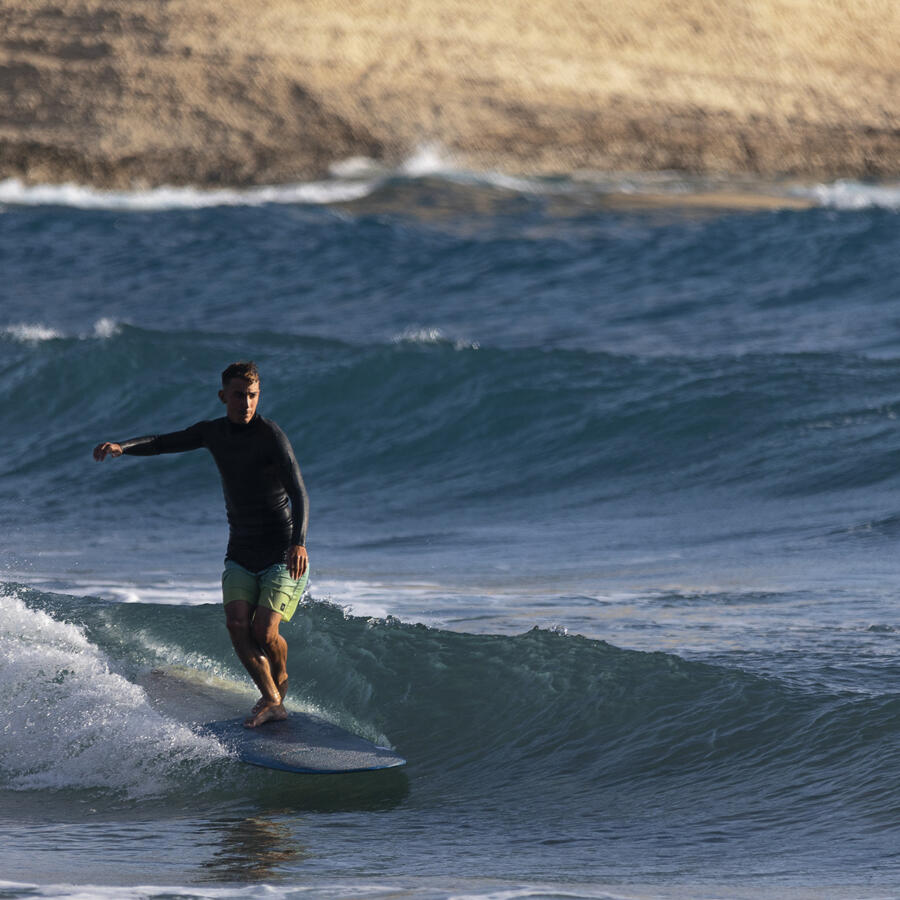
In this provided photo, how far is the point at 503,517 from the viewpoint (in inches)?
506

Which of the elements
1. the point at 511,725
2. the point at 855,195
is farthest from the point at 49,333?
the point at 855,195

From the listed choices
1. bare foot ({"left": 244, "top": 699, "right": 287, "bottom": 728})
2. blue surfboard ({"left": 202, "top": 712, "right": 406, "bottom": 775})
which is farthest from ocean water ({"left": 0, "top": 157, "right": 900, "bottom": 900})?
bare foot ({"left": 244, "top": 699, "right": 287, "bottom": 728})

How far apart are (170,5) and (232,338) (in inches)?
651

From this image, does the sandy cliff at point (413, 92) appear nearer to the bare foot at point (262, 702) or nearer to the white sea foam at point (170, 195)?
the white sea foam at point (170, 195)

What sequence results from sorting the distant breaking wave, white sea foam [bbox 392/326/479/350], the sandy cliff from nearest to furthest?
1. white sea foam [bbox 392/326/479/350]
2. the distant breaking wave
3. the sandy cliff

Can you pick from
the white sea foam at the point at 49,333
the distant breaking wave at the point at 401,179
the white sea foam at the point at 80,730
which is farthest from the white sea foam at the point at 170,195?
the white sea foam at the point at 80,730

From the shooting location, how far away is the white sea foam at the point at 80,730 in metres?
6.64

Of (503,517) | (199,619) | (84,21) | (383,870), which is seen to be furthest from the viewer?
(84,21)

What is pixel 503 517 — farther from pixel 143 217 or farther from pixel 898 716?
pixel 143 217

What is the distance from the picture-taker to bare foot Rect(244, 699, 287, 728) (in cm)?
676

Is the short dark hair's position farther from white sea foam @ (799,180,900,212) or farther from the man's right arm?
white sea foam @ (799,180,900,212)

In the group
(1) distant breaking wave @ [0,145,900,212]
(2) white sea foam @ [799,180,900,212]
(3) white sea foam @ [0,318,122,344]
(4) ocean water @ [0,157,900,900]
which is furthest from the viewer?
(1) distant breaking wave @ [0,145,900,212]

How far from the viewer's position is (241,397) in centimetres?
624

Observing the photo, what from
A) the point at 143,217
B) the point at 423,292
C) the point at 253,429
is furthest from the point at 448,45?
the point at 253,429
